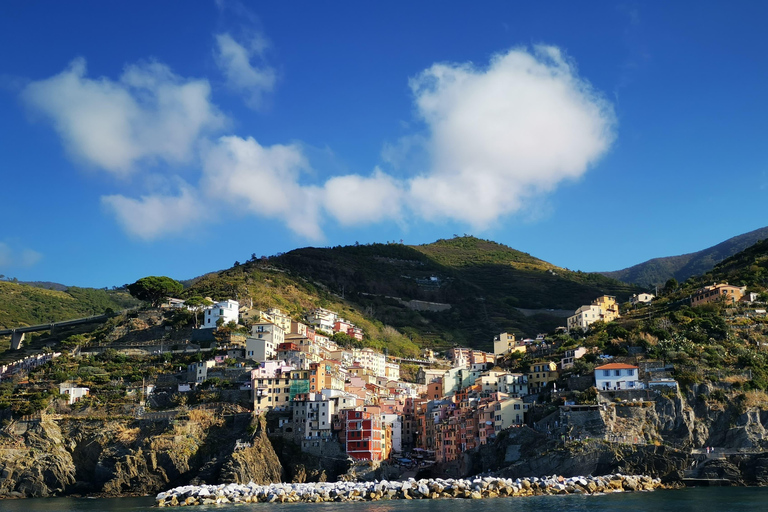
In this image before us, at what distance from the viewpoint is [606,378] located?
221 feet

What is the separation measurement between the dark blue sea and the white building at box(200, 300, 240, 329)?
29825 millimetres

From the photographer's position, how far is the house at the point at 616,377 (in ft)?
218

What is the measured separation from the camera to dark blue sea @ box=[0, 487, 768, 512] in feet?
152

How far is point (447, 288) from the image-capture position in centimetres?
15300

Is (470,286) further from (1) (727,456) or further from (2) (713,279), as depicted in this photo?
(1) (727,456)

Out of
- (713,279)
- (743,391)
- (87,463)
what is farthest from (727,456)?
(87,463)

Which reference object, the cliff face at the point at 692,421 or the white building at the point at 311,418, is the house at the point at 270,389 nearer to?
the white building at the point at 311,418

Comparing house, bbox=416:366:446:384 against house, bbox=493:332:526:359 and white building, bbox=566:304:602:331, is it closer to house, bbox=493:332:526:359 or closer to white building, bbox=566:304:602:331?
house, bbox=493:332:526:359

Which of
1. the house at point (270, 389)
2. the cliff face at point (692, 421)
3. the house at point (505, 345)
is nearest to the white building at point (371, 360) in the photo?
the house at point (505, 345)

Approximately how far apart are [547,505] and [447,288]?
4094 inches

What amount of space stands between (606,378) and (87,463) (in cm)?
4416

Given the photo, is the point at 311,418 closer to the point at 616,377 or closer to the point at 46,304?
the point at 616,377

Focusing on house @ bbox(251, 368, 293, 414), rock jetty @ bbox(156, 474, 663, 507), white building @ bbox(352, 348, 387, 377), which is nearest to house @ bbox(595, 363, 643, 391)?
rock jetty @ bbox(156, 474, 663, 507)

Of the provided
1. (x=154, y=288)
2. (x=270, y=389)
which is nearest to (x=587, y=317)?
(x=270, y=389)
